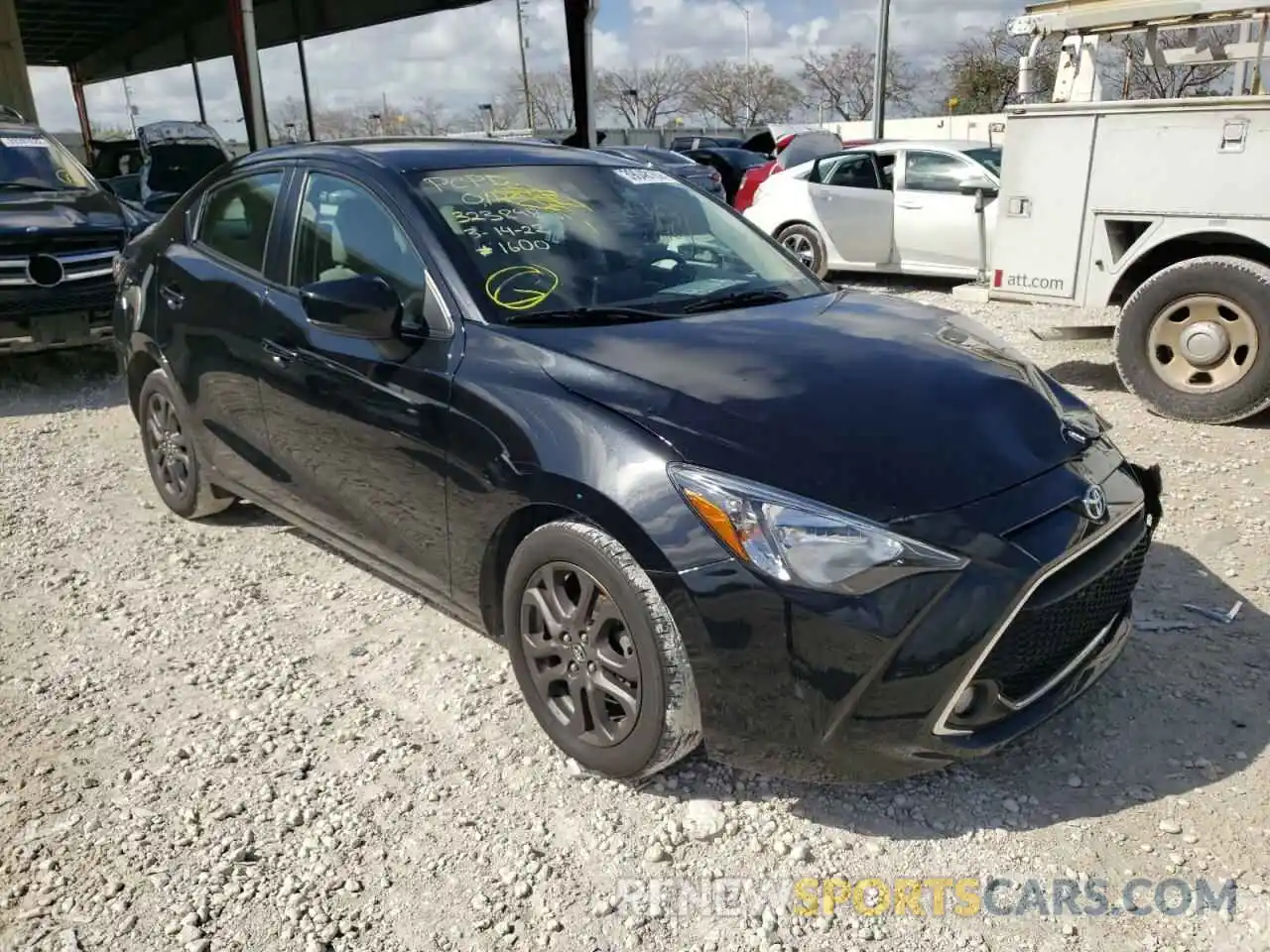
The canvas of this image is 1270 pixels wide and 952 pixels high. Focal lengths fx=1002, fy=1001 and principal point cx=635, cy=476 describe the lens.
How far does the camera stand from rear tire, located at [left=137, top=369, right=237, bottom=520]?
4.52 metres

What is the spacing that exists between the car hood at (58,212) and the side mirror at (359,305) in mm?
5110

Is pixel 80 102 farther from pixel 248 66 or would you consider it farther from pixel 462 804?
pixel 462 804

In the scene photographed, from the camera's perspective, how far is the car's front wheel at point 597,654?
2.44m

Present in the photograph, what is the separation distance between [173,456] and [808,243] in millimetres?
7740

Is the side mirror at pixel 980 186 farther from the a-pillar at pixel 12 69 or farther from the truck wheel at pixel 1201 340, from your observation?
the a-pillar at pixel 12 69

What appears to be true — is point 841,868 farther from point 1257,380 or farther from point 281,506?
point 1257,380

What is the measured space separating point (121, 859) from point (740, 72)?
254ft

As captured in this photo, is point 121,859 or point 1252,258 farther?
point 1252,258

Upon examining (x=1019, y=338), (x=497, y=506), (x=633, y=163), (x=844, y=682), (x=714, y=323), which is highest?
(x=633, y=163)

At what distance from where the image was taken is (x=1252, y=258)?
5.77m

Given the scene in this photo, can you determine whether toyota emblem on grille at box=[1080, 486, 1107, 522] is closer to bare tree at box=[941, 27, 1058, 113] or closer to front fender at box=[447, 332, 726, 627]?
front fender at box=[447, 332, 726, 627]

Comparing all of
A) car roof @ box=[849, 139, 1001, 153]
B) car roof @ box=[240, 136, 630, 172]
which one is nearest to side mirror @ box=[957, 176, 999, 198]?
car roof @ box=[849, 139, 1001, 153]

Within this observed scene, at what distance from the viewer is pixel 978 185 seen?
9.64 meters

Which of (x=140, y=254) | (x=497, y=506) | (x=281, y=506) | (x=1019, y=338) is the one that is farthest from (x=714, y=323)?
(x=1019, y=338)
